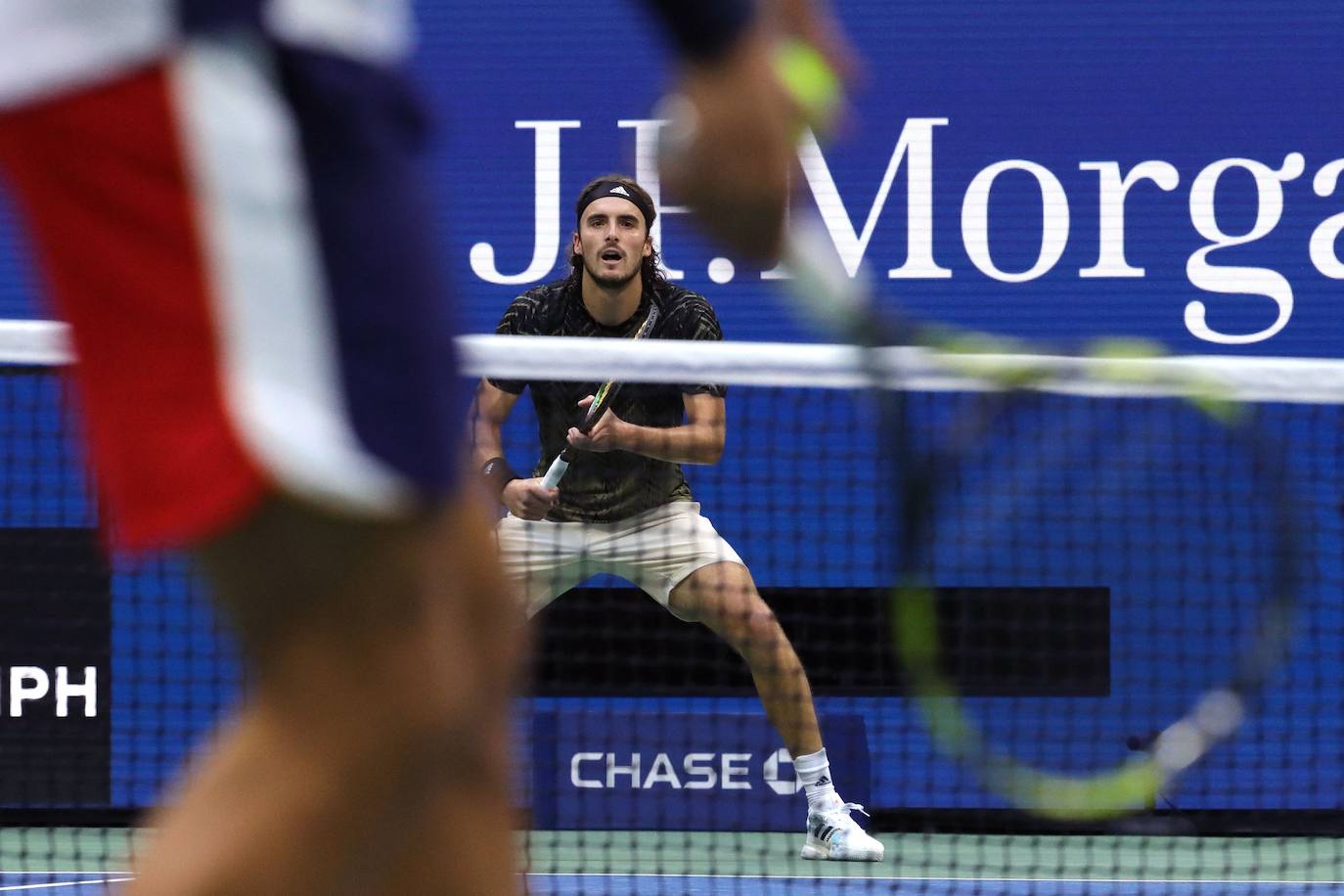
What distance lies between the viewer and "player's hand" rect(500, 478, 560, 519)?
5422 millimetres

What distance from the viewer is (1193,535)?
5.75m

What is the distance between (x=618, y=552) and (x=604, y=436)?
1.16 feet

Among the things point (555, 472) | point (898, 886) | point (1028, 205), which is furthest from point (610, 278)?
point (898, 886)

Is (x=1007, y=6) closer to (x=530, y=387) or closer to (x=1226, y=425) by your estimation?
(x=530, y=387)

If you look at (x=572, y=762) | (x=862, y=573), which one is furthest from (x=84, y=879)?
(x=862, y=573)

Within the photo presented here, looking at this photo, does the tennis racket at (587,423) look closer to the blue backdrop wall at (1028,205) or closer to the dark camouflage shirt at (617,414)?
the dark camouflage shirt at (617,414)

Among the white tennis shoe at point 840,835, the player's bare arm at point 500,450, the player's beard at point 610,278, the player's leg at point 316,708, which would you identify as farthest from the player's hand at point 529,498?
the player's leg at point 316,708

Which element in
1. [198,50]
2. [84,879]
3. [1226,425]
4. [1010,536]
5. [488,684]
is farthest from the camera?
[1010,536]

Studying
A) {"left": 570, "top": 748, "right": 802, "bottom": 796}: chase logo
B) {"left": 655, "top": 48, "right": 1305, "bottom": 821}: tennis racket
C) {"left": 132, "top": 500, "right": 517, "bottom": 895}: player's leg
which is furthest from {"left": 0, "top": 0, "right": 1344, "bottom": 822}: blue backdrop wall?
{"left": 132, "top": 500, "right": 517, "bottom": 895}: player's leg

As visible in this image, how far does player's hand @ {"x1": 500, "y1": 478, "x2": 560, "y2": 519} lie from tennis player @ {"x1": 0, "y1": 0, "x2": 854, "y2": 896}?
413cm

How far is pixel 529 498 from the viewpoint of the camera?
5.44 meters

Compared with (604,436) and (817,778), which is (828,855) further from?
(604,436)

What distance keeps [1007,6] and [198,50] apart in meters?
5.39

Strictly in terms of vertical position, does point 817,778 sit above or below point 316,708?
below
